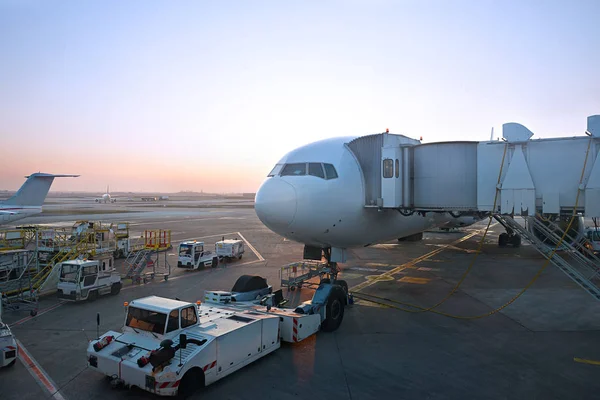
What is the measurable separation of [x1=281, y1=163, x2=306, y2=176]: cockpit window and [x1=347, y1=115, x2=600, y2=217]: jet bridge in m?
2.32

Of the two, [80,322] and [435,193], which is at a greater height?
[435,193]

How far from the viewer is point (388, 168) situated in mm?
14820

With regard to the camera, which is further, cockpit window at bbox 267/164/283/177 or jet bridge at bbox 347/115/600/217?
cockpit window at bbox 267/164/283/177

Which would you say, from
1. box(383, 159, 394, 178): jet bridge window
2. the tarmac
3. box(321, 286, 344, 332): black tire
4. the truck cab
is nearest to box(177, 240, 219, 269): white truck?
the tarmac

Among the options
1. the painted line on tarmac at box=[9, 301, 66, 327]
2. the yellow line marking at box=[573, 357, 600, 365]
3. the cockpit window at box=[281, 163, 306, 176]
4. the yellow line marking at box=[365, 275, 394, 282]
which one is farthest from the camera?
the yellow line marking at box=[365, 275, 394, 282]

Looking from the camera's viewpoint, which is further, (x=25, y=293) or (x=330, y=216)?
(x=25, y=293)

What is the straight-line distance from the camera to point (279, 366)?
34.4 ft

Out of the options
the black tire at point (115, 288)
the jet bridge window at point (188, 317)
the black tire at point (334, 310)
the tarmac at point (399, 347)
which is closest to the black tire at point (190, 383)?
the tarmac at point (399, 347)

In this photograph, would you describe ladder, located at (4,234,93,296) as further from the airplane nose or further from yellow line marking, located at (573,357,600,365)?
yellow line marking, located at (573,357,600,365)

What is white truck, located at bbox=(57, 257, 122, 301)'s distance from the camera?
17203 millimetres

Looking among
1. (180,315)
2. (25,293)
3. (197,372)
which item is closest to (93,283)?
(25,293)

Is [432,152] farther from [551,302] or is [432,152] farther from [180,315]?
[180,315]

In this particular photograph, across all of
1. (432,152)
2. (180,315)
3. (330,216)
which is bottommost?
(180,315)

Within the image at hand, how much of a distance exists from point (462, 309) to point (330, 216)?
276 inches
